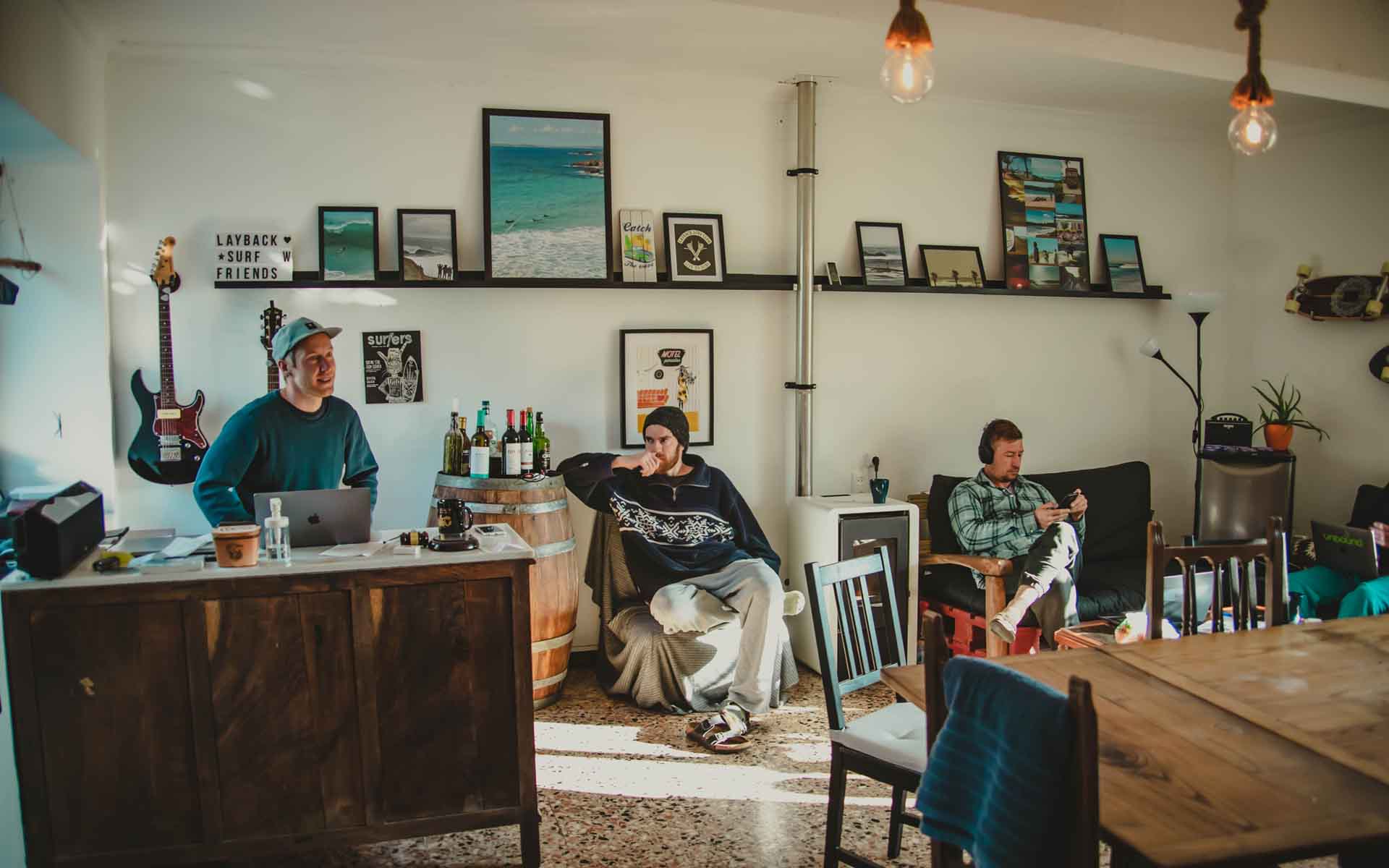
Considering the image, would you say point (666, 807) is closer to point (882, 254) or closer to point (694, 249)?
point (694, 249)

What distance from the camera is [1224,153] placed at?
551 cm

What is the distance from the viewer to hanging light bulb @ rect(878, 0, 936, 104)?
1.85m

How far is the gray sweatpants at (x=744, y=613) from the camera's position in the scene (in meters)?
3.72

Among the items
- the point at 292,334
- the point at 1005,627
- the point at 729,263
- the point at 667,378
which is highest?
the point at 729,263

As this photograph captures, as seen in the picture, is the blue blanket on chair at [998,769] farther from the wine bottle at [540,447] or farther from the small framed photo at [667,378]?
the small framed photo at [667,378]

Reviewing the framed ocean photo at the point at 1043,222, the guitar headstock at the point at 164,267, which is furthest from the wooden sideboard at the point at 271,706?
the framed ocean photo at the point at 1043,222

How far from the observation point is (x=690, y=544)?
4.03 meters

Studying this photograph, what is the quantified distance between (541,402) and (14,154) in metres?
2.16

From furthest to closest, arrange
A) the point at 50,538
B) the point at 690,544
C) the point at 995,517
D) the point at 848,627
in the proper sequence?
1. the point at 995,517
2. the point at 690,544
3. the point at 848,627
4. the point at 50,538

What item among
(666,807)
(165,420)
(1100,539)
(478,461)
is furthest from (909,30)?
(1100,539)

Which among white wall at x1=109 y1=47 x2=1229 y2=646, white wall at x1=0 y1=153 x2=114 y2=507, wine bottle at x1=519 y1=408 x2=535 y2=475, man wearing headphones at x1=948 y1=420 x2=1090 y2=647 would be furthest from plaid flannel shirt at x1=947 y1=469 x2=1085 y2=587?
white wall at x1=0 y1=153 x2=114 y2=507

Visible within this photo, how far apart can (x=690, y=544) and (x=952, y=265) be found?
80.9 inches

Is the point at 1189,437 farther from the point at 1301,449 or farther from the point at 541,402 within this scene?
the point at 541,402

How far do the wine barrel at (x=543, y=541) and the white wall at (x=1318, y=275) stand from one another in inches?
163
